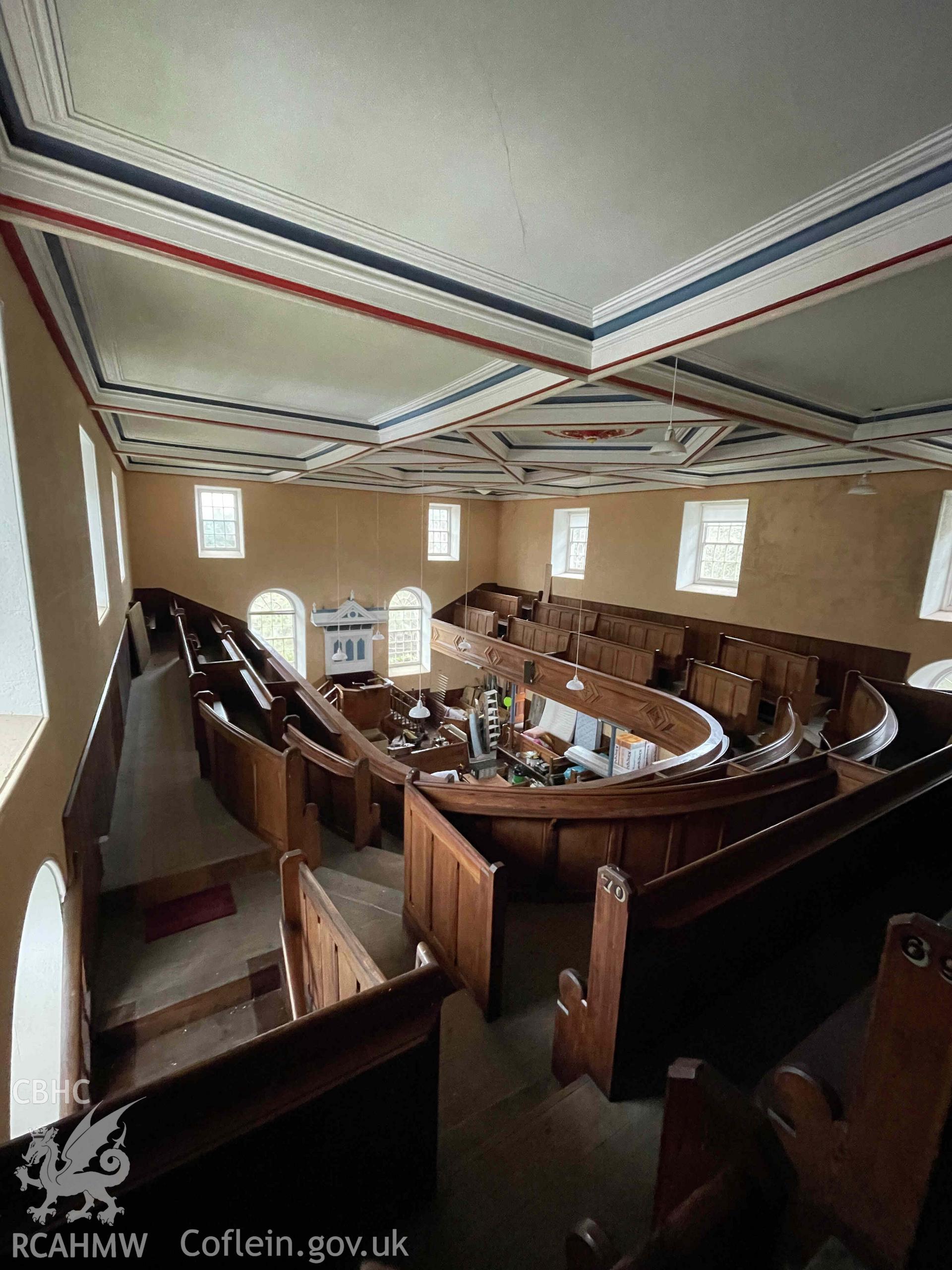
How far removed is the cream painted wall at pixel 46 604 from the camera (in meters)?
1.83

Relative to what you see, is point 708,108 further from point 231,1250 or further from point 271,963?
point 271,963

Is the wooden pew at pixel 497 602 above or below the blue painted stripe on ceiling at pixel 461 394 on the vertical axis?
below

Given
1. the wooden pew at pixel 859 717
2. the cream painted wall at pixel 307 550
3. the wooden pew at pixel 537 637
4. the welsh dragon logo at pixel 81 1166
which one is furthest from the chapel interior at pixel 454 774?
the cream painted wall at pixel 307 550

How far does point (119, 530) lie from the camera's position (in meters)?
6.95

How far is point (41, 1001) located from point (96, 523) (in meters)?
3.70

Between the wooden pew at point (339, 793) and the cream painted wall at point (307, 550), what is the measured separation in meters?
7.10

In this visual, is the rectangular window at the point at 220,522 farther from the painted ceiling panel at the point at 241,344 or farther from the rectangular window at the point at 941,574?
the rectangular window at the point at 941,574

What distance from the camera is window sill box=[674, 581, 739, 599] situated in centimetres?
877

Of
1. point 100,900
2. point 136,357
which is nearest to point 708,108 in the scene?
point 136,357

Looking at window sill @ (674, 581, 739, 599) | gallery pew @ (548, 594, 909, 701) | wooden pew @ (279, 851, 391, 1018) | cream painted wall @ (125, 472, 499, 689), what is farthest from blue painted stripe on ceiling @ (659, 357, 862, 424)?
cream painted wall @ (125, 472, 499, 689)

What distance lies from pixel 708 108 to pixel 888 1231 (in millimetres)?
2566

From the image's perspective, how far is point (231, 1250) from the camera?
1.01 m

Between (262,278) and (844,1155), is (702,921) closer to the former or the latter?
(844,1155)

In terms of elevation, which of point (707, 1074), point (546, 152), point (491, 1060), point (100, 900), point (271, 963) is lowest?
point (271, 963)
